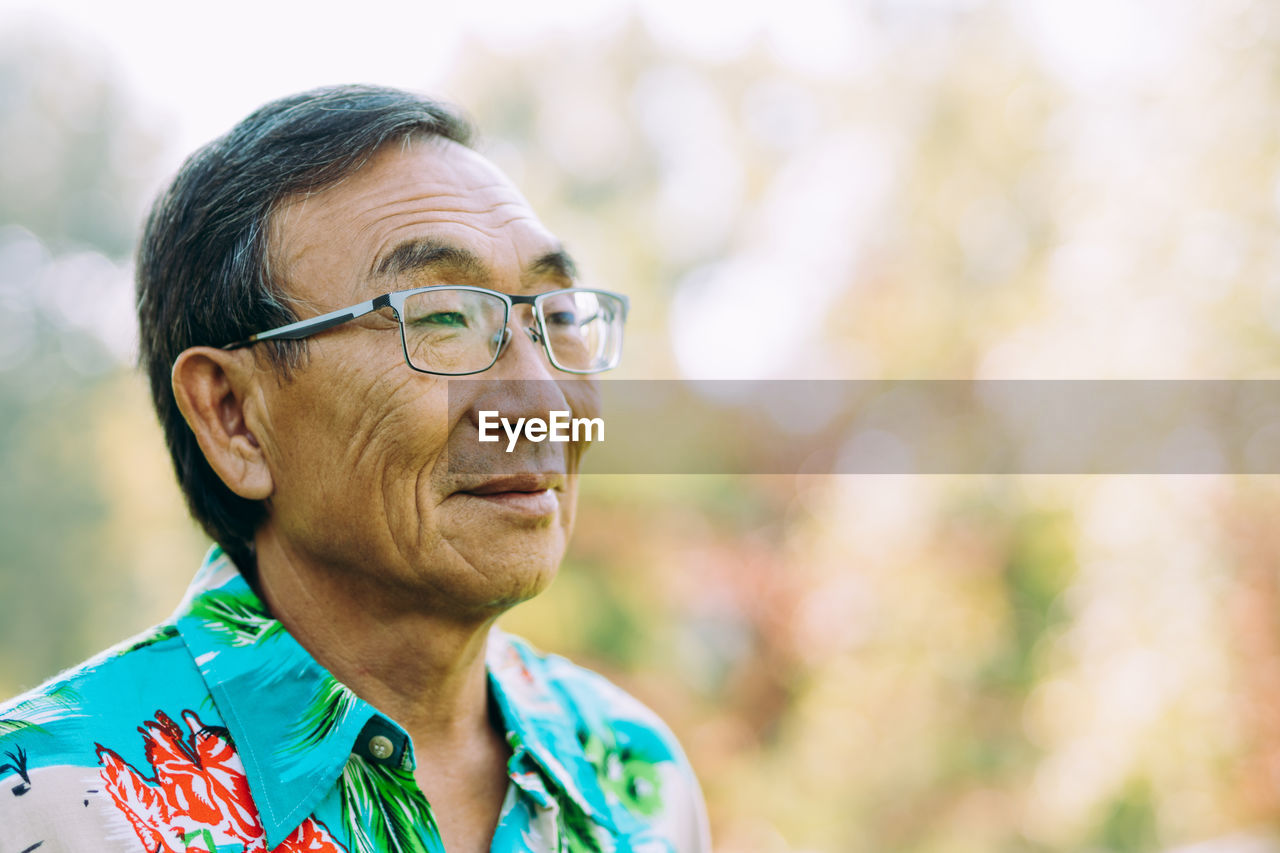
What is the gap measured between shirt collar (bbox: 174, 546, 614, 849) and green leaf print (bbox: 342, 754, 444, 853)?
2 centimetres

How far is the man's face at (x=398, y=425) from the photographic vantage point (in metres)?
1.40

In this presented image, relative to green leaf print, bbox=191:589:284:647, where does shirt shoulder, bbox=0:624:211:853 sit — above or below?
below

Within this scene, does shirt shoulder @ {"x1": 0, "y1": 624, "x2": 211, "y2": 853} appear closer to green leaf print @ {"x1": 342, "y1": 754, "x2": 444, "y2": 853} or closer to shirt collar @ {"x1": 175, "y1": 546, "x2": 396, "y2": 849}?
shirt collar @ {"x1": 175, "y1": 546, "x2": 396, "y2": 849}

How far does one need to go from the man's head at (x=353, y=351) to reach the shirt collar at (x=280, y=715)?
5.4 inches

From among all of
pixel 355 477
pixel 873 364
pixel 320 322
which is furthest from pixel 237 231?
pixel 873 364

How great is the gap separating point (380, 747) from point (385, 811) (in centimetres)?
9

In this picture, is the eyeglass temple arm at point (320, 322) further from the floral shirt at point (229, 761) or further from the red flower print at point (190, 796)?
the red flower print at point (190, 796)

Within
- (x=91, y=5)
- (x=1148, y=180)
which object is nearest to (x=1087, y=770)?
(x=1148, y=180)

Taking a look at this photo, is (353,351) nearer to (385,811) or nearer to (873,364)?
(385,811)

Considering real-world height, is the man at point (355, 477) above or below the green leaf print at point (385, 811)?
above

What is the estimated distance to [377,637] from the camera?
4.86 feet

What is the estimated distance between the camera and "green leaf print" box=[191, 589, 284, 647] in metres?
1.39

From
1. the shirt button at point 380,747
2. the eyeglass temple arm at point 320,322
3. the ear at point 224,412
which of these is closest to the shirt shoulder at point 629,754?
the shirt button at point 380,747

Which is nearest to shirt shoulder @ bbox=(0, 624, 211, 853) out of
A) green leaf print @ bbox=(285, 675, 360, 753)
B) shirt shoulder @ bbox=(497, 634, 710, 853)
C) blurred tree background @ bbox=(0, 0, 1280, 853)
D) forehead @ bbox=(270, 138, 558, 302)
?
green leaf print @ bbox=(285, 675, 360, 753)
